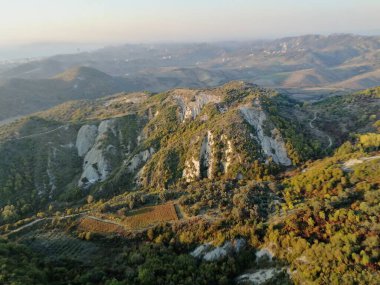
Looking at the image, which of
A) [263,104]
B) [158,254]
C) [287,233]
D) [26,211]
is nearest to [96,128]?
[26,211]

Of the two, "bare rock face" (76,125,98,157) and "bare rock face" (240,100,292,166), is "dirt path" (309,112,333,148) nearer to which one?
"bare rock face" (240,100,292,166)

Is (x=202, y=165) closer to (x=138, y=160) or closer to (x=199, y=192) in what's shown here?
(x=199, y=192)

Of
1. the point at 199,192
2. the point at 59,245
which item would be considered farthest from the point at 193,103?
the point at 59,245

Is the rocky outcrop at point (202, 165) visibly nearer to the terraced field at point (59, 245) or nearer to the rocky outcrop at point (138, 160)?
the rocky outcrop at point (138, 160)

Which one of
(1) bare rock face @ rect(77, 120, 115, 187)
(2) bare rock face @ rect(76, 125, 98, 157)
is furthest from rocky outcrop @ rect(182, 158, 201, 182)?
(2) bare rock face @ rect(76, 125, 98, 157)

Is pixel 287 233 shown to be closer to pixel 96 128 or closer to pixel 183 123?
pixel 183 123
